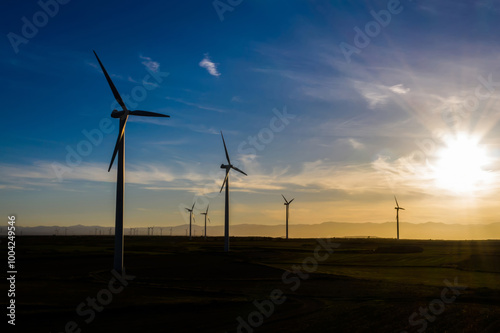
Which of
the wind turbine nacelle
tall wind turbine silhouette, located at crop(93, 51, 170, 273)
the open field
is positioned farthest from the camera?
the wind turbine nacelle

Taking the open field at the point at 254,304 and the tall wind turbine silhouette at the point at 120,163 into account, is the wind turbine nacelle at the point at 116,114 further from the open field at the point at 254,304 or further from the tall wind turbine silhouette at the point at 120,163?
the open field at the point at 254,304

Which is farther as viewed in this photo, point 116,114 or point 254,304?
point 116,114

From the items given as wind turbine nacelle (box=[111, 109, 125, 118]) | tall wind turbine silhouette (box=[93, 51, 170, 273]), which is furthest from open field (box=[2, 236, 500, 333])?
wind turbine nacelle (box=[111, 109, 125, 118])

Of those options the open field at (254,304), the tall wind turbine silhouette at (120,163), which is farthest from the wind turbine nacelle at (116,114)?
the open field at (254,304)

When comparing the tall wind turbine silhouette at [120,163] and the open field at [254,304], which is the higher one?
the tall wind turbine silhouette at [120,163]

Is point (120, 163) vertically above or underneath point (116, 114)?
underneath

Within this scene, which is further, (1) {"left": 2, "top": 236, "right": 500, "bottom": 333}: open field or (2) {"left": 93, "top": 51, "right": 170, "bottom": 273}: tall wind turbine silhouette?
(2) {"left": 93, "top": 51, "right": 170, "bottom": 273}: tall wind turbine silhouette

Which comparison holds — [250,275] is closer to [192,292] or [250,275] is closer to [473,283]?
[192,292]

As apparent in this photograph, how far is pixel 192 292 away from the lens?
37.3 meters

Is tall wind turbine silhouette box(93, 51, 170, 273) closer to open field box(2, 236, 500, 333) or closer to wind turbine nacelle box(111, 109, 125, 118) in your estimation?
wind turbine nacelle box(111, 109, 125, 118)

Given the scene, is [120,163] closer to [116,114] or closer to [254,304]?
[116,114]

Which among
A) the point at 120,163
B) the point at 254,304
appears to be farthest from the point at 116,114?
the point at 254,304

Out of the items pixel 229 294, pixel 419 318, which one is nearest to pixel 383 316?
pixel 419 318

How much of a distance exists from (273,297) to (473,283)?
78.7 ft
